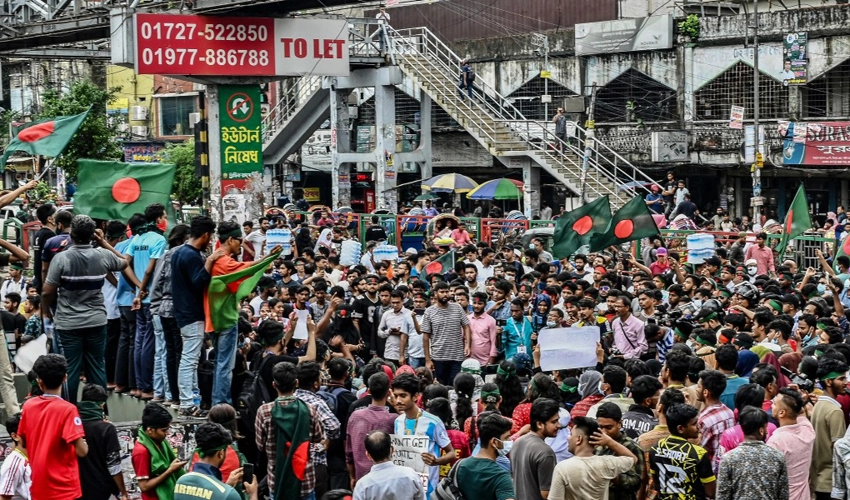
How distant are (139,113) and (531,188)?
2100 cm

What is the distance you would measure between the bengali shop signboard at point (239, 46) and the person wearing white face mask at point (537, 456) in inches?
602

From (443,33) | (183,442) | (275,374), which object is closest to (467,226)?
(183,442)

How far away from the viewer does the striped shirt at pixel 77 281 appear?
32.6 ft

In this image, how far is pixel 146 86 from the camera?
4669 cm

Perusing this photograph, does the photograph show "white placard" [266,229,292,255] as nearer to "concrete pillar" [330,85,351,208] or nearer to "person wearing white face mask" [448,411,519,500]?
"concrete pillar" [330,85,351,208]

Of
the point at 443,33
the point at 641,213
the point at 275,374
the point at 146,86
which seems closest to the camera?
the point at 275,374

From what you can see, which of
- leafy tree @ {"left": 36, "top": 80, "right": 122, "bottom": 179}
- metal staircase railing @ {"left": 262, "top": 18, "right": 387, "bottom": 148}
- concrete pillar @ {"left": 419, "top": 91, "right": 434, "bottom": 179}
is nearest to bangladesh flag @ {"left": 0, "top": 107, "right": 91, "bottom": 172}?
metal staircase railing @ {"left": 262, "top": 18, "right": 387, "bottom": 148}

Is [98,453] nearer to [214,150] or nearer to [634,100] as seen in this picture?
[214,150]

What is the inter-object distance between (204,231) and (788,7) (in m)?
26.2

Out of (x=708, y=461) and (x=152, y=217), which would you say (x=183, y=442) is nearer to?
→ (x=152, y=217)

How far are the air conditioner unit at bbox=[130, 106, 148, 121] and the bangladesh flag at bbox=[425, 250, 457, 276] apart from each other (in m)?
31.2

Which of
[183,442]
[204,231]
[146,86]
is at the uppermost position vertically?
[146,86]

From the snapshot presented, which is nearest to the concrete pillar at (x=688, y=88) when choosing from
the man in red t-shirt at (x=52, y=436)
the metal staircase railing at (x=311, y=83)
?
the metal staircase railing at (x=311, y=83)

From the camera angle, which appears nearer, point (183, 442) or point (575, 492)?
point (575, 492)
